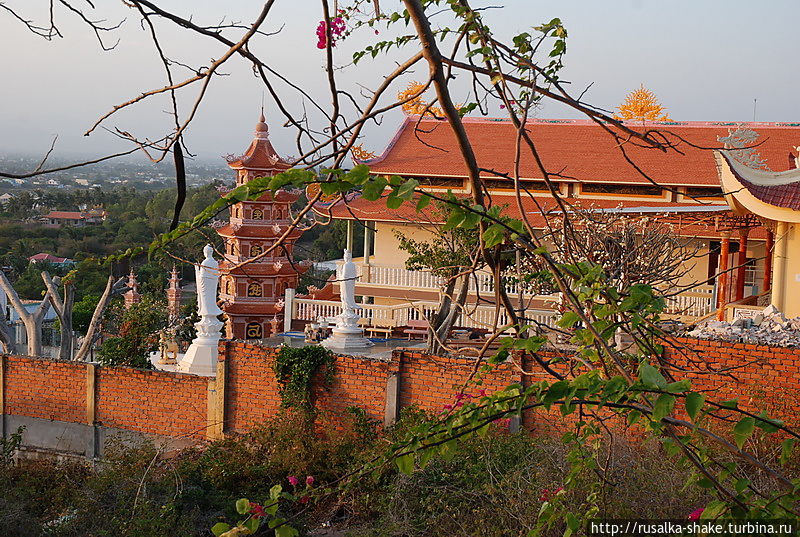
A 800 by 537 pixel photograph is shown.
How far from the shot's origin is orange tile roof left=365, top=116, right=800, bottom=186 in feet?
59.5

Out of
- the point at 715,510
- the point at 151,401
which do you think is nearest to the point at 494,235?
the point at 715,510

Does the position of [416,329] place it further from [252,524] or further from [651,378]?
[651,378]

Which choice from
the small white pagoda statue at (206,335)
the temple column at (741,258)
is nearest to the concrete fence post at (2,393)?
the small white pagoda statue at (206,335)

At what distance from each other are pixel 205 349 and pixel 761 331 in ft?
24.4

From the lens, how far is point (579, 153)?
63.3ft

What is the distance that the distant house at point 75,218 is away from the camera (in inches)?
1877

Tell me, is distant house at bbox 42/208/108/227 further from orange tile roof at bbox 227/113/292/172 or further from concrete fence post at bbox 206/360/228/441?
concrete fence post at bbox 206/360/228/441

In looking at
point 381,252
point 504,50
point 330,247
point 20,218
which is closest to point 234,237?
point 381,252

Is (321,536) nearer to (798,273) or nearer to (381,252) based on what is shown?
(798,273)

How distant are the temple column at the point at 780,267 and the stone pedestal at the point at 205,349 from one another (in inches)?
297

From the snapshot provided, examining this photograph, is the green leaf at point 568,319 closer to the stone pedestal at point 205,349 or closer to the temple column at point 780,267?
the temple column at point 780,267

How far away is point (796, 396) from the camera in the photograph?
816 cm

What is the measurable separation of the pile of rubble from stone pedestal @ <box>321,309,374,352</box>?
499cm

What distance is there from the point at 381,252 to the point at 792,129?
912cm
